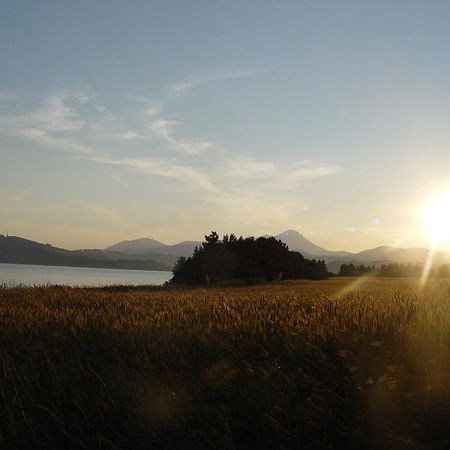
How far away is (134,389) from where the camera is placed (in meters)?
6.44

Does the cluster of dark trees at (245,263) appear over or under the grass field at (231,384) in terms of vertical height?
over

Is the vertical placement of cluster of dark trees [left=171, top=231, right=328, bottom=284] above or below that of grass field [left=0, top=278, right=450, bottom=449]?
above

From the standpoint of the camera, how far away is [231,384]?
646cm

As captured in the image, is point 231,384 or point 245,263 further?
point 245,263

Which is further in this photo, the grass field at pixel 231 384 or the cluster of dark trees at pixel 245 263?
the cluster of dark trees at pixel 245 263

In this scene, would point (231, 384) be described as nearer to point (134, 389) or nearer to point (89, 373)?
point (134, 389)

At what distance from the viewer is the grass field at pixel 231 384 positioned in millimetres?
5754

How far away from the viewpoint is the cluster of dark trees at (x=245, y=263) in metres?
55.5

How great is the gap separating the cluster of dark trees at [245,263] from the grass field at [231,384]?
45.2 meters

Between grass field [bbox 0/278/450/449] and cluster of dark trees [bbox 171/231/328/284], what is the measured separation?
4525 centimetres

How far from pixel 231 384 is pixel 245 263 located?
49047mm

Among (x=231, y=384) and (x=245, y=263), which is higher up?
(x=245, y=263)

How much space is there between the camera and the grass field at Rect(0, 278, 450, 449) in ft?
18.9

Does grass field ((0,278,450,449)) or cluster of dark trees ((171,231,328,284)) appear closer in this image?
grass field ((0,278,450,449))
